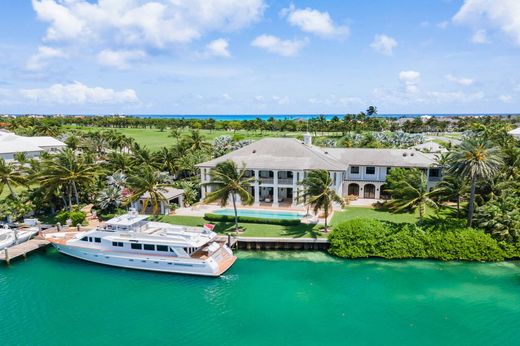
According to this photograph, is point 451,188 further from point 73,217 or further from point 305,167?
point 73,217

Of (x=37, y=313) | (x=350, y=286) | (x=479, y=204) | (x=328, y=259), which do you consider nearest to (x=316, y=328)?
(x=350, y=286)

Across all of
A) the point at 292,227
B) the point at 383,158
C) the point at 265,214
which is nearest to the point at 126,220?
the point at 265,214

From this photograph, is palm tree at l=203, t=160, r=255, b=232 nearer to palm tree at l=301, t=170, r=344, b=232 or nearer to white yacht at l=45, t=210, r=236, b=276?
white yacht at l=45, t=210, r=236, b=276

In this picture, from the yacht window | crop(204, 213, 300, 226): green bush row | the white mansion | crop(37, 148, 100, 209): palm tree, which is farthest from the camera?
the white mansion

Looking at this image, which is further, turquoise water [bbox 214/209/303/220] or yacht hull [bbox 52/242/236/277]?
turquoise water [bbox 214/209/303/220]

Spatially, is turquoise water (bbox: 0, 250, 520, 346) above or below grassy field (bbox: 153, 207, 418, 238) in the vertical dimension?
below

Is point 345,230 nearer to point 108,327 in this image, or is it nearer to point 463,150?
point 463,150

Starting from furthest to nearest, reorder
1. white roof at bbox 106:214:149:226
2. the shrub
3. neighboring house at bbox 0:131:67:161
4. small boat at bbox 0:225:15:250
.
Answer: neighboring house at bbox 0:131:67:161, the shrub, small boat at bbox 0:225:15:250, white roof at bbox 106:214:149:226

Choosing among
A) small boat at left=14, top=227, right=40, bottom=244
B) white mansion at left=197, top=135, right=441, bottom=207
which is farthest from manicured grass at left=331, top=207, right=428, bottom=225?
small boat at left=14, top=227, right=40, bottom=244
